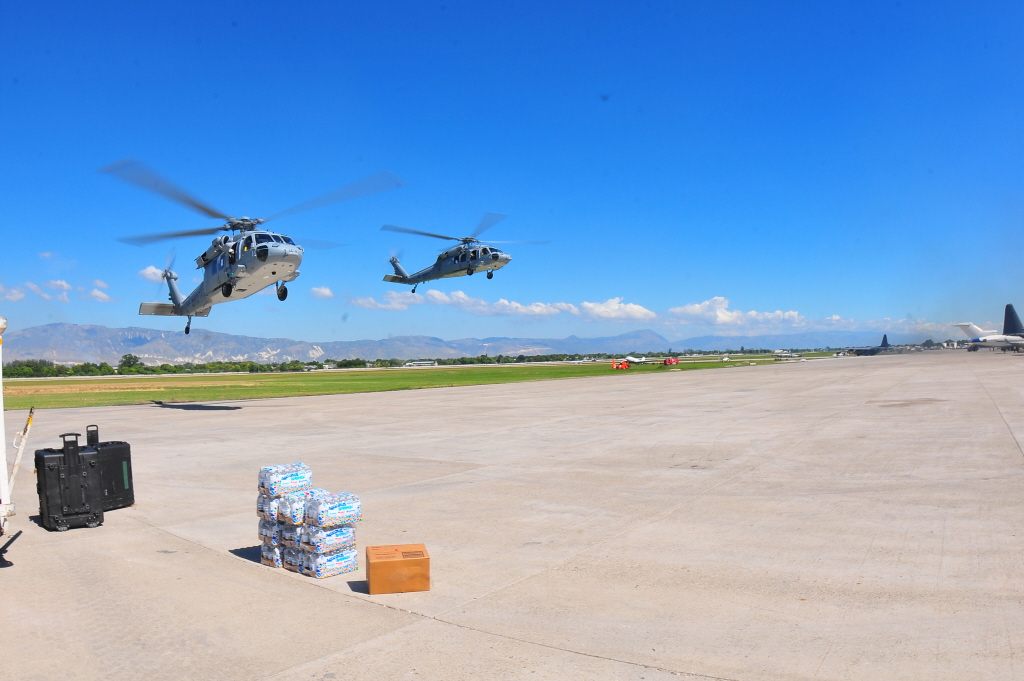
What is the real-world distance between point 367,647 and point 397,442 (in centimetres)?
1365

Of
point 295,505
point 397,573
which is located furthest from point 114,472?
point 397,573

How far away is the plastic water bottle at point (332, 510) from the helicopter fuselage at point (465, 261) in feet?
116

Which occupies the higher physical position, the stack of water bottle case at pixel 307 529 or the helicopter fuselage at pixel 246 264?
the helicopter fuselage at pixel 246 264

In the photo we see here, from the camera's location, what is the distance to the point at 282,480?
26.8 ft

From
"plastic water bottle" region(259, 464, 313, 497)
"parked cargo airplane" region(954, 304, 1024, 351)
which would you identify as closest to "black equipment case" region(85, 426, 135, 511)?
"plastic water bottle" region(259, 464, 313, 497)

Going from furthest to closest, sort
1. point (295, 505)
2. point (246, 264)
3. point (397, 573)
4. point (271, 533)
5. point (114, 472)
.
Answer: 1. point (246, 264)
2. point (114, 472)
3. point (271, 533)
4. point (295, 505)
5. point (397, 573)

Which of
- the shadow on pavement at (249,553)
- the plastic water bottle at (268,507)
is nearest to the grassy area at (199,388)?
the shadow on pavement at (249,553)

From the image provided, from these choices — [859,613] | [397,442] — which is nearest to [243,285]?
[397,442]

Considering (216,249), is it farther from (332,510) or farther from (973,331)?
(973,331)

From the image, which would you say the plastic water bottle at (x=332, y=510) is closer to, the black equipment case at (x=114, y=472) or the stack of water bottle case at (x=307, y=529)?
the stack of water bottle case at (x=307, y=529)

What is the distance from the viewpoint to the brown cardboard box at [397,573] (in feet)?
22.2

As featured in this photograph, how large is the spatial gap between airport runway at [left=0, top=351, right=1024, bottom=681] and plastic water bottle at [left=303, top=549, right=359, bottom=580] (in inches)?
4.8

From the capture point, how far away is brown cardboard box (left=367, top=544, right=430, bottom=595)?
22.2 feet

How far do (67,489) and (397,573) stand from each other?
6392mm
